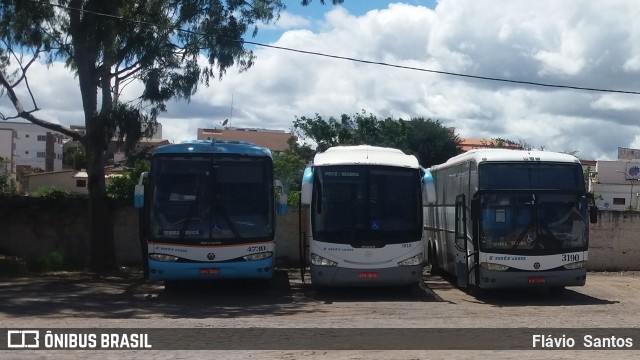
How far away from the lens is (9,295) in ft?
59.2

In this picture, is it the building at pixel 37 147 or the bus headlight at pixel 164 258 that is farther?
the building at pixel 37 147

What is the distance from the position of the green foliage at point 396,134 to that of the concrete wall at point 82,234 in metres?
19.3

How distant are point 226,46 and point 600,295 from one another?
11823mm

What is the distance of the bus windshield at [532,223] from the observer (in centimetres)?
1788

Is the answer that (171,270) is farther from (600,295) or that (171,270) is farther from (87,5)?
(600,295)

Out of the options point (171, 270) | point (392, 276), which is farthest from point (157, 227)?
point (392, 276)

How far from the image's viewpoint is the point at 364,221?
18234mm

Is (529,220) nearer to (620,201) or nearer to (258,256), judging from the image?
(258,256)

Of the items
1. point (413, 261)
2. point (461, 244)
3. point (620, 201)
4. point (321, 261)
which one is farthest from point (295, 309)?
point (620, 201)

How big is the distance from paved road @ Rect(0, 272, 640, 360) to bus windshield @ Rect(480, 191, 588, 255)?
4.24 ft

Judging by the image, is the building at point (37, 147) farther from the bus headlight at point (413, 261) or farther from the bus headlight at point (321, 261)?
the bus headlight at point (413, 261)

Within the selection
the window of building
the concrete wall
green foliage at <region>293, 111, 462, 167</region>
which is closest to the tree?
the concrete wall

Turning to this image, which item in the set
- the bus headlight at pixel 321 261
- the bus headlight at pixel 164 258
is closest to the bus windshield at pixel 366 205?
the bus headlight at pixel 321 261

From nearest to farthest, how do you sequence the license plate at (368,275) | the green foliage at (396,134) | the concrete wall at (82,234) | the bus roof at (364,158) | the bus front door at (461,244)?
the license plate at (368,275) < the bus roof at (364,158) < the bus front door at (461,244) < the concrete wall at (82,234) < the green foliage at (396,134)
